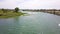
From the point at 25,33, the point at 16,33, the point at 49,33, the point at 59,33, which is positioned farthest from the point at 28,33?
the point at 59,33

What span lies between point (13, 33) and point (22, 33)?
1715mm

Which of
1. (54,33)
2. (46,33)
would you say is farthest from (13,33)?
(54,33)

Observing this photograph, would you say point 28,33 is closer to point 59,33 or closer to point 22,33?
point 22,33

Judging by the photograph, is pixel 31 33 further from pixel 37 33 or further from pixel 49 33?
pixel 49 33

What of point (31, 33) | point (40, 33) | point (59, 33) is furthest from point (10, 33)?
point (59, 33)

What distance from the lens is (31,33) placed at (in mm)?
21656

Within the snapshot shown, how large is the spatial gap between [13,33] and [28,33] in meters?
2.86

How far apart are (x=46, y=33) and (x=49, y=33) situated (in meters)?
0.59

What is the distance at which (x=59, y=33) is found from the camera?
21.7 meters

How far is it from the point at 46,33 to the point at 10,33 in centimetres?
690

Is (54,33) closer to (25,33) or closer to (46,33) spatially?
(46,33)

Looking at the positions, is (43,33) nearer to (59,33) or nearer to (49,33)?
(49,33)

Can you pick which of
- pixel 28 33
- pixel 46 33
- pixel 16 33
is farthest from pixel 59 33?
pixel 16 33

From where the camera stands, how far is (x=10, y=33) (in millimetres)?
21594
